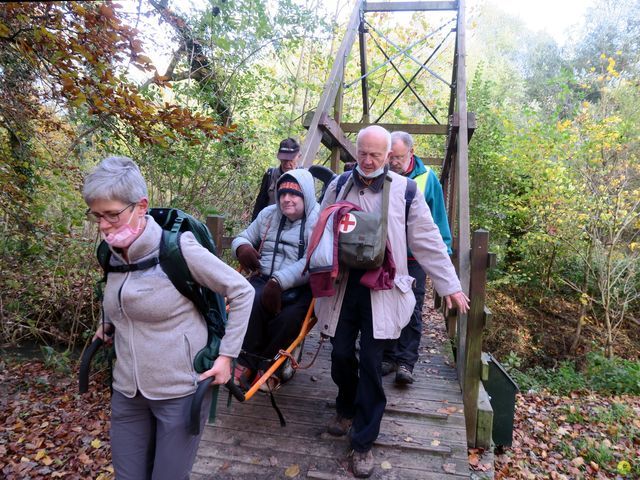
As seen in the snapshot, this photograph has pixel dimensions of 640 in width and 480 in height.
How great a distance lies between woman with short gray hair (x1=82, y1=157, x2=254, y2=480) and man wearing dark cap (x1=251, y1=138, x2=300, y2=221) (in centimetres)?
239

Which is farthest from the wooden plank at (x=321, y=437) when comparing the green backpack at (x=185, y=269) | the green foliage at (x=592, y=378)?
the green foliage at (x=592, y=378)

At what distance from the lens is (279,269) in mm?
3178

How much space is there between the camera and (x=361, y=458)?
9.07ft

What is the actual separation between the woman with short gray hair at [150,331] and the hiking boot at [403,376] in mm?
2200

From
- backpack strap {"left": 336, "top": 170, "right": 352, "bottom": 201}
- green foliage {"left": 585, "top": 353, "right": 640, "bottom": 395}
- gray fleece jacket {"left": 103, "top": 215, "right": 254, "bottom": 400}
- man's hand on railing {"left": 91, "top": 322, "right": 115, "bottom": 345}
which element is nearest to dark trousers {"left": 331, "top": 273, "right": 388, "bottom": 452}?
backpack strap {"left": 336, "top": 170, "right": 352, "bottom": 201}

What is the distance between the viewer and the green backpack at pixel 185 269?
176 cm

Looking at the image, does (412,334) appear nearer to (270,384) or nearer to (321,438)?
(321,438)

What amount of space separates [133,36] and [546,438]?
589 cm

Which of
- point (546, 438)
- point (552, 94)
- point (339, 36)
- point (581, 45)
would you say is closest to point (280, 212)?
point (546, 438)

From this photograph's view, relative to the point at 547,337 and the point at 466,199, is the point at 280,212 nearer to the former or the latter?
the point at 466,199

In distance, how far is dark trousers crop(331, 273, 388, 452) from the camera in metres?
2.68

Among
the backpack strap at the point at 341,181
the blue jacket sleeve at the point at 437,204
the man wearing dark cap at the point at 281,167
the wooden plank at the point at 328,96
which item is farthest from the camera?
the wooden plank at the point at 328,96

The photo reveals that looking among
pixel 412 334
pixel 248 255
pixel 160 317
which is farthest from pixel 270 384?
pixel 160 317

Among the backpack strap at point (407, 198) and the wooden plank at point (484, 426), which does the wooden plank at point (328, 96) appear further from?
the wooden plank at point (484, 426)
